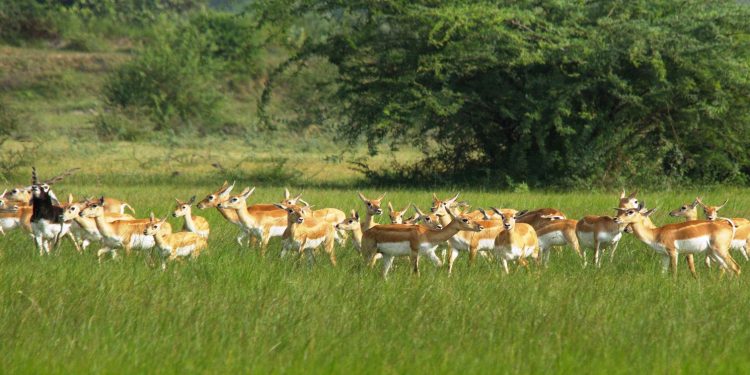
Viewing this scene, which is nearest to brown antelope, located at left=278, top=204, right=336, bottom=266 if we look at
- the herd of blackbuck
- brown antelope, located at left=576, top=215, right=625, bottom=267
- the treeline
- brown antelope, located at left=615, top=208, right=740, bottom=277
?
the herd of blackbuck

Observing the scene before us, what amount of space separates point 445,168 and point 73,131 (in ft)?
67.8

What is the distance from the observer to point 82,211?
12.1 metres

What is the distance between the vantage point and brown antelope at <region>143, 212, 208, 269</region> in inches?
454

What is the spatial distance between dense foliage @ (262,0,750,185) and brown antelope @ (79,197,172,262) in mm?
10807

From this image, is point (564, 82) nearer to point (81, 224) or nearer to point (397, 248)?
point (397, 248)

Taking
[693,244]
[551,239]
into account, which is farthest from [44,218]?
[693,244]

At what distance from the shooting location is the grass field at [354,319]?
696 cm

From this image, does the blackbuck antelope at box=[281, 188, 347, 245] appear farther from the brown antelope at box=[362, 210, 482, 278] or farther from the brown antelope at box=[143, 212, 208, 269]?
the brown antelope at box=[362, 210, 482, 278]

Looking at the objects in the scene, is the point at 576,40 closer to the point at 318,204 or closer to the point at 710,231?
the point at 318,204

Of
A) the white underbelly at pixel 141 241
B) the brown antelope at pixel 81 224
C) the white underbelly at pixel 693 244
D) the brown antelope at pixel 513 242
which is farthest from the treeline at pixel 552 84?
the white underbelly at pixel 141 241

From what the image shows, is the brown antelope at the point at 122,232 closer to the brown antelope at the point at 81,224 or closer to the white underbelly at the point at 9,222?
the brown antelope at the point at 81,224

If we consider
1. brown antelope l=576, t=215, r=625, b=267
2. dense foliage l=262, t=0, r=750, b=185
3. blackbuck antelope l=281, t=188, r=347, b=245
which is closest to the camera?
brown antelope l=576, t=215, r=625, b=267

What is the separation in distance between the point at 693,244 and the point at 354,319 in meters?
4.76

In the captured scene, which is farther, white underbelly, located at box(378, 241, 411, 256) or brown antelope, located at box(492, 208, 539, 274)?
brown antelope, located at box(492, 208, 539, 274)
